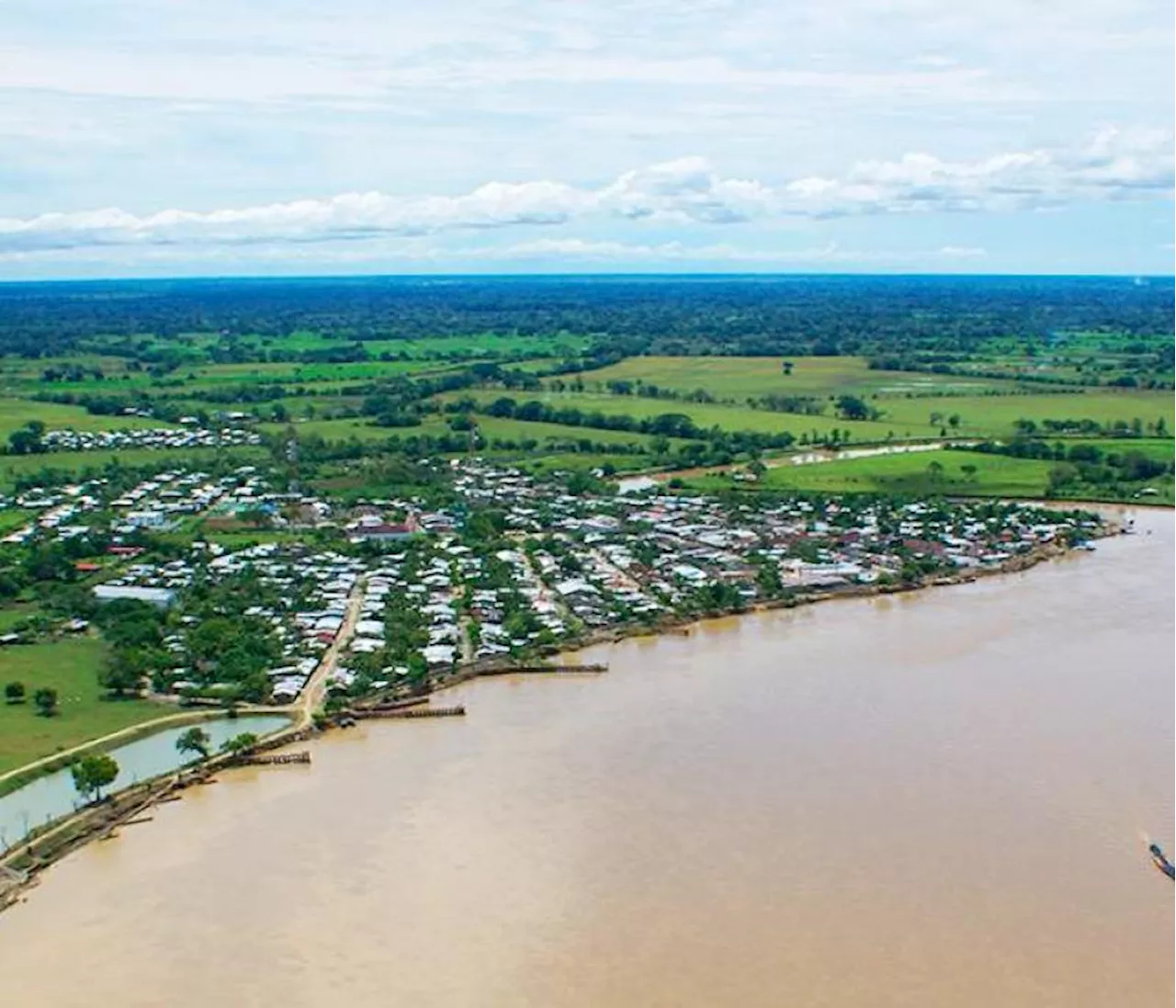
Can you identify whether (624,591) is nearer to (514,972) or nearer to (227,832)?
(227,832)

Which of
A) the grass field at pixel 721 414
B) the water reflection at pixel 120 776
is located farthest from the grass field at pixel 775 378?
the water reflection at pixel 120 776

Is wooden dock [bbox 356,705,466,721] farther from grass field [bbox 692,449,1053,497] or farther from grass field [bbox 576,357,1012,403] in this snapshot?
grass field [bbox 576,357,1012,403]

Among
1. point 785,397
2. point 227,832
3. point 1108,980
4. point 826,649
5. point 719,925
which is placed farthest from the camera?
point 785,397

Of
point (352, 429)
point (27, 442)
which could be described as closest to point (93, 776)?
point (27, 442)

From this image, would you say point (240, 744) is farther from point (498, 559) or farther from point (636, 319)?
point (636, 319)

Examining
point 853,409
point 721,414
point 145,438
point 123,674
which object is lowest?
point 123,674

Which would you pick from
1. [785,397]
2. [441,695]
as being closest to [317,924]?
[441,695]

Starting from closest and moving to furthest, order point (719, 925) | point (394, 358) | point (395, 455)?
point (719, 925)
point (395, 455)
point (394, 358)
